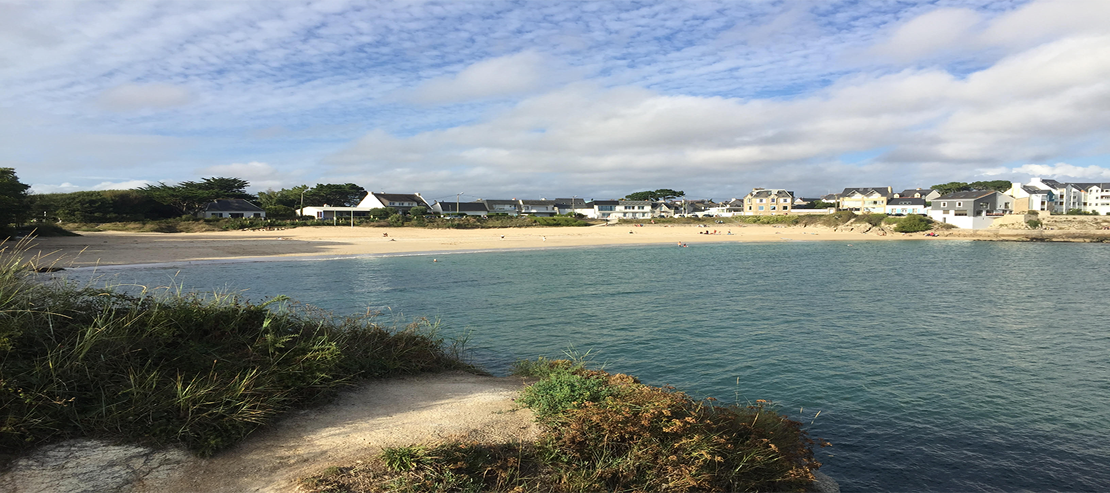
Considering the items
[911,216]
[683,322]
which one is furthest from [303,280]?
[911,216]

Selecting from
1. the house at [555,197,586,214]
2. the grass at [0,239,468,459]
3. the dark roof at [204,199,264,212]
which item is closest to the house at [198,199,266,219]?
the dark roof at [204,199,264,212]

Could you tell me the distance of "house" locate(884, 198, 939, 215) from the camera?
4174 inches

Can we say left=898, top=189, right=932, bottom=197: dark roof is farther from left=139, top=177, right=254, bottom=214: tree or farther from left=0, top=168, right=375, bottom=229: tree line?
left=139, top=177, right=254, bottom=214: tree

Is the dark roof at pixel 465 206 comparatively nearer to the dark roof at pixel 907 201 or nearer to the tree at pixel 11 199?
the tree at pixel 11 199

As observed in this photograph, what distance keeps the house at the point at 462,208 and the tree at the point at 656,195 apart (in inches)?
1610

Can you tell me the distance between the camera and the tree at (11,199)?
125 ft

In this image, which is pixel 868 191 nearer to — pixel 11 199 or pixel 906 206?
pixel 906 206

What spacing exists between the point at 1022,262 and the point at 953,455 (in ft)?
145

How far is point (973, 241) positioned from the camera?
221ft

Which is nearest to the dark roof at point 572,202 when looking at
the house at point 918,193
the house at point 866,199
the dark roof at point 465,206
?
the dark roof at point 465,206

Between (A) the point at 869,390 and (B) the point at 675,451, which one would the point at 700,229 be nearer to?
(A) the point at 869,390

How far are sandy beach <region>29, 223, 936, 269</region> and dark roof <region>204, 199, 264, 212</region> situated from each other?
71.3 ft

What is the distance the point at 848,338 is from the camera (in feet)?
53.5

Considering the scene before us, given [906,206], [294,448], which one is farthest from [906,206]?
[294,448]
